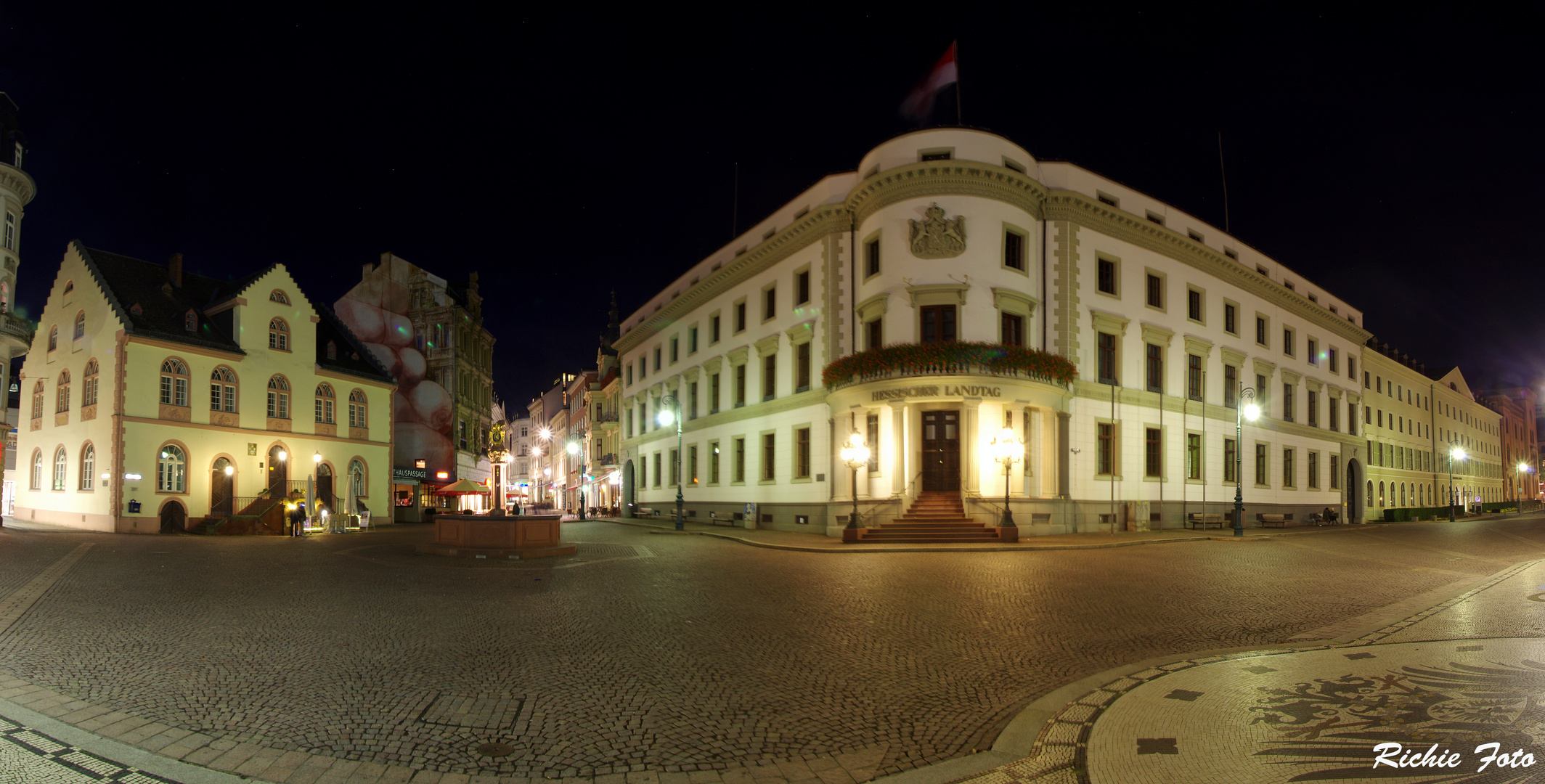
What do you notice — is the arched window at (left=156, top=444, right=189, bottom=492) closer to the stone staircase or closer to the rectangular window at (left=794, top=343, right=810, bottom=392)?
the rectangular window at (left=794, top=343, right=810, bottom=392)

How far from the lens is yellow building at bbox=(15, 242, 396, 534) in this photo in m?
32.8

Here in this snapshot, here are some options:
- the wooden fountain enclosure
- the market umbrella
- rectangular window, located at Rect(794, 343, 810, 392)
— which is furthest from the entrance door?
the market umbrella

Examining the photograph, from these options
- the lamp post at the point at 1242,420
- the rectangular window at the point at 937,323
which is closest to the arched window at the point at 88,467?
the rectangular window at the point at 937,323

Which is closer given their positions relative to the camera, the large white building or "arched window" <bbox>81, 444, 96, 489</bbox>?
the large white building

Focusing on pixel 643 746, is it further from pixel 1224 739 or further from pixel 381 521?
pixel 381 521

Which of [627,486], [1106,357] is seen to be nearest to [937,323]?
[1106,357]

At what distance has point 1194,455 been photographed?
35.7m

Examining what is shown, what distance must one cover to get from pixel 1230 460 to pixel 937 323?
57.4 ft

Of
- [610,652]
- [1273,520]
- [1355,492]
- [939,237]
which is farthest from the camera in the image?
[1355,492]

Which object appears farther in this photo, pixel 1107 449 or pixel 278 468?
pixel 278 468

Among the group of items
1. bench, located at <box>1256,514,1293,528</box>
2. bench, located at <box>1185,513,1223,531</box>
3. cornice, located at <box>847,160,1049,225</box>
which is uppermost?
cornice, located at <box>847,160,1049,225</box>

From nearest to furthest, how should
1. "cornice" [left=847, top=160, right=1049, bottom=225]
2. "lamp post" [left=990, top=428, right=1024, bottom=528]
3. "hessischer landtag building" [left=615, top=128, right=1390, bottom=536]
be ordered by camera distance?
"lamp post" [left=990, top=428, right=1024, bottom=528], "hessischer landtag building" [left=615, top=128, right=1390, bottom=536], "cornice" [left=847, top=160, right=1049, bottom=225]

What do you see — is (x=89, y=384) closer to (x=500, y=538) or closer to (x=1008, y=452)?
(x=500, y=538)

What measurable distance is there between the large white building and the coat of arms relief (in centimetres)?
8
